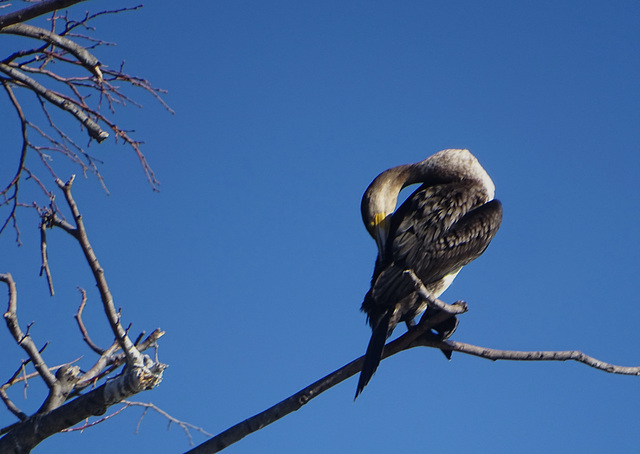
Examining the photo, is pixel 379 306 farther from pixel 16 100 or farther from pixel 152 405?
pixel 16 100

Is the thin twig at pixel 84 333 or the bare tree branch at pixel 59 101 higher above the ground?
the bare tree branch at pixel 59 101

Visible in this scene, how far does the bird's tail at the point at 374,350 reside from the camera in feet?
10.7

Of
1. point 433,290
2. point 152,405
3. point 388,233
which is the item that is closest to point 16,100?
point 152,405

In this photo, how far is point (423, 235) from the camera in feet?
13.2

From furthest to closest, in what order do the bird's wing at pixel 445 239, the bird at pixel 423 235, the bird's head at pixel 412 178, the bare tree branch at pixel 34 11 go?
1. the bird's head at pixel 412 178
2. the bird's wing at pixel 445 239
3. the bird at pixel 423 235
4. the bare tree branch at pixel 34 11

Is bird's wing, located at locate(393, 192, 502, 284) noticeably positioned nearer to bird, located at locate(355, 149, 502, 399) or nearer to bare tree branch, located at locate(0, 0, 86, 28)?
bird, located at locate(355, 149, 502, 399)

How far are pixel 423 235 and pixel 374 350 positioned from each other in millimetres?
882

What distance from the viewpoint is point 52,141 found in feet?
12.7

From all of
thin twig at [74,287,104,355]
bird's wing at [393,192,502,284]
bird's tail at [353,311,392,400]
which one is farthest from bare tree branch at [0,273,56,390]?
bird's wing at [393,192,502,284]

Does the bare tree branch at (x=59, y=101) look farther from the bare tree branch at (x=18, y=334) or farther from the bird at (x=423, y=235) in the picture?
the bird at (x=423, y=235)

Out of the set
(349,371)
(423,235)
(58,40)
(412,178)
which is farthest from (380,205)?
(58,40)

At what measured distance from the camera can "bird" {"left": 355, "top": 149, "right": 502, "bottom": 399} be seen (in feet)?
11.9

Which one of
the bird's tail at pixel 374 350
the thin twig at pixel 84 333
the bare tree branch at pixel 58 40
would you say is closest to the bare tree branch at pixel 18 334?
the thin twig at pixel 84 333

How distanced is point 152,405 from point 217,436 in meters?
0.82
